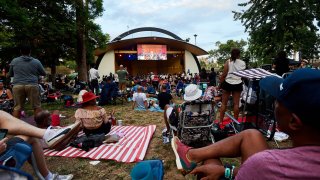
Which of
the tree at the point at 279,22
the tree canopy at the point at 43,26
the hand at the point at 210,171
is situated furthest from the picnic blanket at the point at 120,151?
the tree at the point at 279,22

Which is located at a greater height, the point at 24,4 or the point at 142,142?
the point at 24,4

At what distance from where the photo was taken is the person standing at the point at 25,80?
204 inches

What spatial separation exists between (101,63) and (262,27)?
19900 millimetres

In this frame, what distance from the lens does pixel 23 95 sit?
207 inches

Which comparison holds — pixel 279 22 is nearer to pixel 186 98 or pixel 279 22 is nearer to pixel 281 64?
pixel 281 64

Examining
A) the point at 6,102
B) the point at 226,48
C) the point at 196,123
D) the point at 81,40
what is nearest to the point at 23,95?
the point at 6,102

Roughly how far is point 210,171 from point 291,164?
88 centimetres

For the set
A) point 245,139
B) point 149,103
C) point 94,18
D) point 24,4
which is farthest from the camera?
point 94,18

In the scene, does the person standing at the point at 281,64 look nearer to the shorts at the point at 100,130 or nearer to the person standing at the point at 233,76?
the person standing at the point at 233,76

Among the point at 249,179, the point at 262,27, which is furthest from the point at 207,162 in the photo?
the point at 262,27

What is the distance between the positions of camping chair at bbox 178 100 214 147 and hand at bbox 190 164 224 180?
91.2 inches

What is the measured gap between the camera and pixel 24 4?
14.6 metres

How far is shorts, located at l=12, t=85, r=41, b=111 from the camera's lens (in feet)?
17.0

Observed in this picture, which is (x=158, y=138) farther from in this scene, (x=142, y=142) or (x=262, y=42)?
(x=262, y=42)
